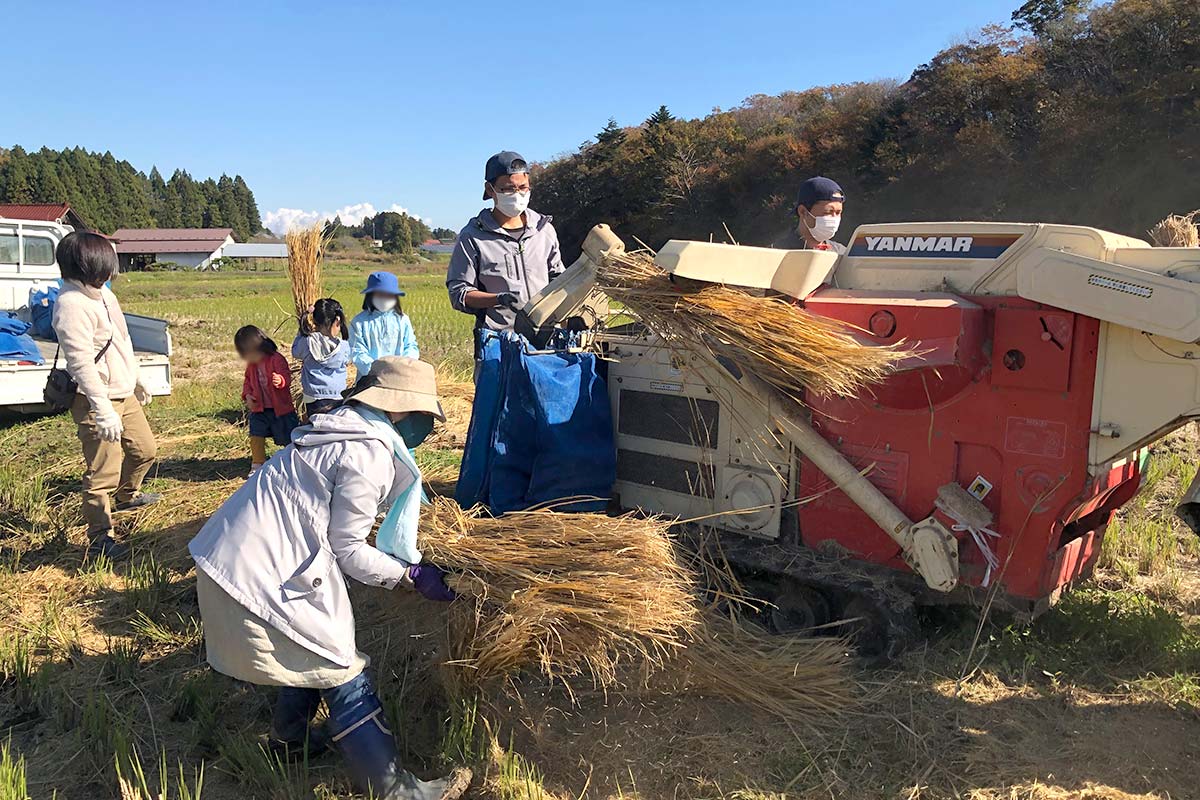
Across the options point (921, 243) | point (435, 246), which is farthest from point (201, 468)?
point (435, 246)

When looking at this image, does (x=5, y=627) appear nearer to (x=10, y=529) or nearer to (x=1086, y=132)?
(x=10, y=529)

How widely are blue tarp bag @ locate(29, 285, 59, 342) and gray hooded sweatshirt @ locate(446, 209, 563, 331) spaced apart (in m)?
7.20

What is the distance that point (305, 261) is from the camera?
7.22 m

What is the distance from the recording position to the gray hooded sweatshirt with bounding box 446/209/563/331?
15.4 ft

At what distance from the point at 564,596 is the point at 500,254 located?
2330 mm

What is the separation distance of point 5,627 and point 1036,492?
4547mm

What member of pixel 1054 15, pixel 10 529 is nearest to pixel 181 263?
pixel 1054 15

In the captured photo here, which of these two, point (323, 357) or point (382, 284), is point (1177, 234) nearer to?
point (382, 284)

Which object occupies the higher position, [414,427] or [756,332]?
[756,332]

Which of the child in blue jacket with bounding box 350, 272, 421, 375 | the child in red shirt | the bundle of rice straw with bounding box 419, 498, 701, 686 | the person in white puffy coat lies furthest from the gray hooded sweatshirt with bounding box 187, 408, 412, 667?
the child in red shirt

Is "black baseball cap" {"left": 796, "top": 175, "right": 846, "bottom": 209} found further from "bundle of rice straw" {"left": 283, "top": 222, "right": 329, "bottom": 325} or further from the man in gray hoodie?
"bundle of rice straw" {"left": 283, "top": 222, "right": 329, "bottom": 325}

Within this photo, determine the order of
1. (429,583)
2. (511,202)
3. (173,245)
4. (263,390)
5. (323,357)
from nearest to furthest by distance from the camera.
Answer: (429,583) < (511,202) < (323,357) < (263,390) < (173,245)

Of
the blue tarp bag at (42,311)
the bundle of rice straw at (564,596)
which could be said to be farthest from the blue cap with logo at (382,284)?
the blue tarp bag at (42,311)

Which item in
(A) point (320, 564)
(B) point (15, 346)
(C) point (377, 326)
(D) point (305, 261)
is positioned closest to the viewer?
(A) point (320, 564)
